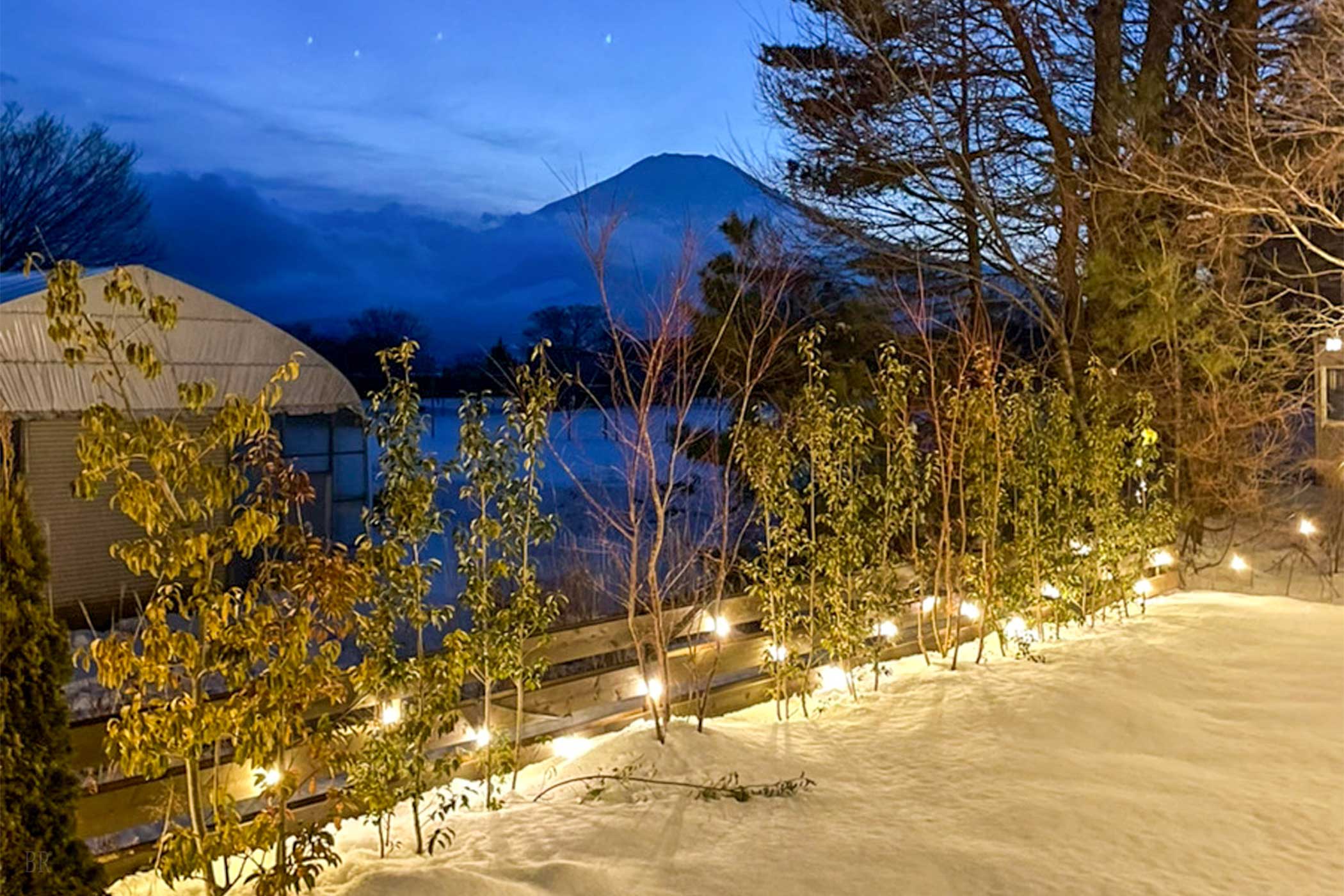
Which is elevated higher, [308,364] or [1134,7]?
[1134,7]

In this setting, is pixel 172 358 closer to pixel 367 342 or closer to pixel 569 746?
pixel 569 746

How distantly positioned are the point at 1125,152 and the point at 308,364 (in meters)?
8.25

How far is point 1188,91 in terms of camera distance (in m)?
11.1

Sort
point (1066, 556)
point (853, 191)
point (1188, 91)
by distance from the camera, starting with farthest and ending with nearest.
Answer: point (853, 191) < point (1188, 91) < point (1066, 556)

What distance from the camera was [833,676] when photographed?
6.25 meters

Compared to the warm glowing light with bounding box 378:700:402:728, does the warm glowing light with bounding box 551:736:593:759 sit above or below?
below

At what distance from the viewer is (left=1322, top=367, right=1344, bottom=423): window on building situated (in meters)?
10.1

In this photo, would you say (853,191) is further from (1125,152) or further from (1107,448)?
(1107,448)

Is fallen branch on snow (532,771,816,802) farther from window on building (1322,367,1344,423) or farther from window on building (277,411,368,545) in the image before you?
window on building (1322,367,1344,423)

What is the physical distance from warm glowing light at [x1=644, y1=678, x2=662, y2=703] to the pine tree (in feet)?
8.62

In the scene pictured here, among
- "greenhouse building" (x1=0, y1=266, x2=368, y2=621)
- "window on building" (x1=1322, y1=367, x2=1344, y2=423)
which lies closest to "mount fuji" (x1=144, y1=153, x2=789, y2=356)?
"greenhouse building" (x1=0, y1=266, x2=368, y2=621)

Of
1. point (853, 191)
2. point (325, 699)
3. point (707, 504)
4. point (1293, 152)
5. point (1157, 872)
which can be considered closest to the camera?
point (1157, 872)

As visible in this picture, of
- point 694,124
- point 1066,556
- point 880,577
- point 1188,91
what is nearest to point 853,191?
point 694,124

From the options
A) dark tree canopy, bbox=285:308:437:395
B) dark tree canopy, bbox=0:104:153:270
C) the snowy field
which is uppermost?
dark tree canopy, bbox=0:104:153:270
